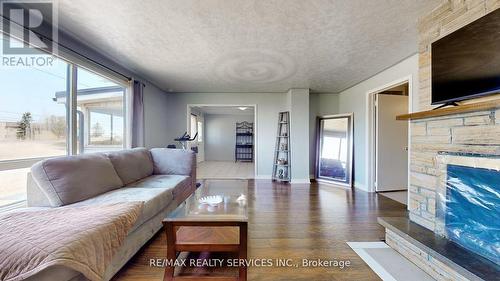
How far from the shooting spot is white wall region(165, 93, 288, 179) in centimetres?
512

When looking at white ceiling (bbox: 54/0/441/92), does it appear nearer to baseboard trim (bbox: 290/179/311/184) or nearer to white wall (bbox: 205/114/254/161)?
baseboard trim (bbox: 290/179/311/184)

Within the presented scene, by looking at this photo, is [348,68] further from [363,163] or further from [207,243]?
[207,243]

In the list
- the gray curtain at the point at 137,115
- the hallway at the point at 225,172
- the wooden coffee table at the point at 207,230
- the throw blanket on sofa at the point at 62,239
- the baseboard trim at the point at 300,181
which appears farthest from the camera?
the hallway at the point at 225,172

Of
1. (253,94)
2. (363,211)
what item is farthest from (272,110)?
(363,211)

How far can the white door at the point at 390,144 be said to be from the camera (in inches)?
151

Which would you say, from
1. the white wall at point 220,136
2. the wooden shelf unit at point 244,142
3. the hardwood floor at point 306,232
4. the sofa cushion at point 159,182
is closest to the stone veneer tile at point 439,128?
the hardwood floor at point 306,232

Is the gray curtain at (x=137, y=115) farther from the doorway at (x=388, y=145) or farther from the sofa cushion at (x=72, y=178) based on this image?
the doorway at (x=388, y=145)

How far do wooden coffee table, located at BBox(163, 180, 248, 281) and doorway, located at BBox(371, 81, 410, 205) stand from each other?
310 cm

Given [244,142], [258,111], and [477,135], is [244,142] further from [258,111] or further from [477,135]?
[477,135]

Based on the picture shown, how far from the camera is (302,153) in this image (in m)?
4.70

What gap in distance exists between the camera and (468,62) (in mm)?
1478

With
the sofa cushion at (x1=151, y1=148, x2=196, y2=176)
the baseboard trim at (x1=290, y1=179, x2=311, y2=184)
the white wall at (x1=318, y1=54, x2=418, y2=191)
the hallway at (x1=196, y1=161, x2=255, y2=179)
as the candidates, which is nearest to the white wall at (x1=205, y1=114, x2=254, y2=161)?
the hallway at (x1=196, y1=161, x2=255, y2=179)

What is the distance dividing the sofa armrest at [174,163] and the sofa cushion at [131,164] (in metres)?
0.11

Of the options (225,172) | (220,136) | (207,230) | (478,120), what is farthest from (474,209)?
(220,136)
